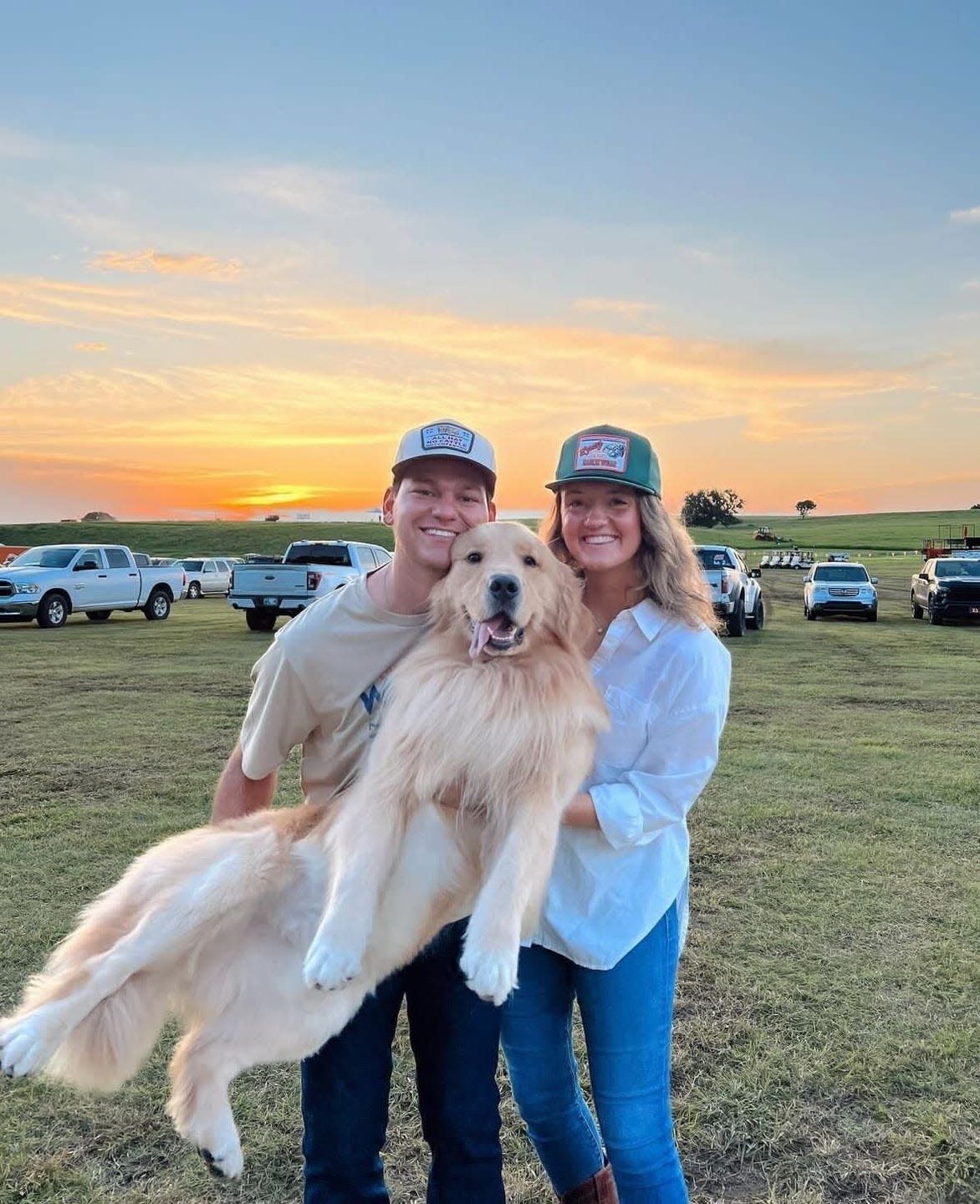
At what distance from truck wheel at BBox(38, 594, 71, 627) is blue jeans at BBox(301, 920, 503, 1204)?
2108 cm

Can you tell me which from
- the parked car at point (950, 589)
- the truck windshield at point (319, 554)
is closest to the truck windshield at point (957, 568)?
the parked car at point (950, 589)

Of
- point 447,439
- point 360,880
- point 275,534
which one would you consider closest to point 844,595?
point 447,439

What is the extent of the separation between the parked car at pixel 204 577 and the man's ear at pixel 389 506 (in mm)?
33781

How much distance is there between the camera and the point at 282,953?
8.77 ft

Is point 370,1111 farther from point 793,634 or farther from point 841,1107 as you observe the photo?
point 793,634

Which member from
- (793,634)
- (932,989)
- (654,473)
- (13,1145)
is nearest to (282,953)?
(13,1145)

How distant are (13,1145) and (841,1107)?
9.66 ft

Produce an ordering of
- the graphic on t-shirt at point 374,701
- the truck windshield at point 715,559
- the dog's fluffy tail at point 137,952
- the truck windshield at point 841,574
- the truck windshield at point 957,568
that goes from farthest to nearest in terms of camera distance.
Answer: the truck windshield at point 841,574 < the truck windshield at point 957,568 < the truck windshield at point 715,559 < the graphic on t-shirt at point 374,701 < the dog's fluffy tail at point 137,952

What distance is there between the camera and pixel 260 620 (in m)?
20.6

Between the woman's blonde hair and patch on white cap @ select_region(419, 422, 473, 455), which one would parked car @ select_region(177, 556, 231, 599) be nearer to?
patch on white cap @ select_region(419, 422, 473, 455)

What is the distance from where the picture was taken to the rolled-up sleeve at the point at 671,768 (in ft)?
8.01

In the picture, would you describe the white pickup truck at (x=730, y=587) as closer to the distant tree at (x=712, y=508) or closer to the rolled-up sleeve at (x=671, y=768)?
the rolled-up sleeve at (x=671, y=768)

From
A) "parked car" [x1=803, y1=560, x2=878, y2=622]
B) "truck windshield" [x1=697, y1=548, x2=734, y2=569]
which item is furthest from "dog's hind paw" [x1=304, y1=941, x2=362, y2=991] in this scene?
"parked car" [x1=803, y1=560, x2=878, y2=622]

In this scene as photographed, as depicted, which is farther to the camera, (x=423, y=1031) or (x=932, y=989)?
(x=932, y=989)
